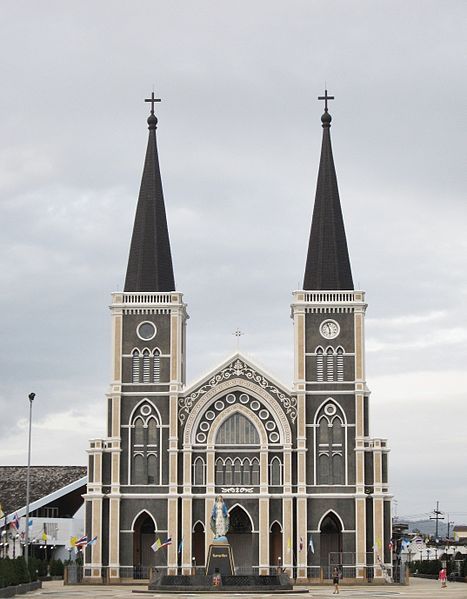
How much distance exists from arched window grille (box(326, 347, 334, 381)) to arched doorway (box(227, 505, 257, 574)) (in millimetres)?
10965

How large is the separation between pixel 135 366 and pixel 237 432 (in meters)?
8.43

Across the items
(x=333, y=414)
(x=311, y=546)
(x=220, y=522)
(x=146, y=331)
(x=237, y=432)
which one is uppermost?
(x=146, y=331)

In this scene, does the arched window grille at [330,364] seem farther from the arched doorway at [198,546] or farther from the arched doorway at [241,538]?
the arched doorway at [198,546]

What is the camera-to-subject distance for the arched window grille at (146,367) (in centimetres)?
8775

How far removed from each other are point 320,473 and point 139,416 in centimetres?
1300

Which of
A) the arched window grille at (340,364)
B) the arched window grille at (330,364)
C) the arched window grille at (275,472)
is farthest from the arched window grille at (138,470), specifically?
the arched window grille at (340,364)

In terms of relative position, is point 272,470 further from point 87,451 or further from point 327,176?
point 327,176

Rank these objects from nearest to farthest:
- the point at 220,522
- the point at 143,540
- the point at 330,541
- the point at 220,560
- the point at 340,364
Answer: the point at 220,560
the point at 220,522
the point at 330,541
the point at 340,364
the point at 143,540

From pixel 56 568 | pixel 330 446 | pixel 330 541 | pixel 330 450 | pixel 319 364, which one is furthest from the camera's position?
pixel 56 568

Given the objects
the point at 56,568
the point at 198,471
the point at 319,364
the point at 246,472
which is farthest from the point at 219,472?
the point at 56,568

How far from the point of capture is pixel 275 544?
284 ft

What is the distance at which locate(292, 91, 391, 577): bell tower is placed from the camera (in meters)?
84.7

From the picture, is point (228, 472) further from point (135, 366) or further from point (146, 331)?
point (146, 331)

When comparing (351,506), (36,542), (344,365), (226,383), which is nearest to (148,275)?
(226,383)
